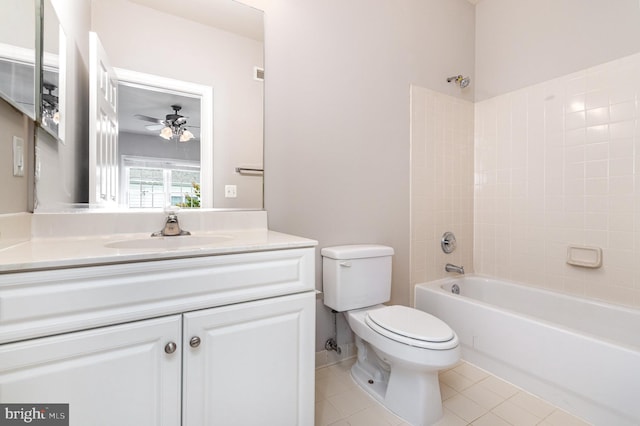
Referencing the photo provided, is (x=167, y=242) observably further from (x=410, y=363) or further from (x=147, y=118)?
(x=410, y=363)

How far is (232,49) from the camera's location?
153 cm

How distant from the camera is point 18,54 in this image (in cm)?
93

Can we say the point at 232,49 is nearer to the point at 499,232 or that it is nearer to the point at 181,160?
the point at 181,160

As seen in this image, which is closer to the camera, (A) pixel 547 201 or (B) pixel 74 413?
(B) pixel 74 413

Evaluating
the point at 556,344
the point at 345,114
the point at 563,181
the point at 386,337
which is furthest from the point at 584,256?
the point at 345,114

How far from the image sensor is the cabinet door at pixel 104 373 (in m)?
0.70

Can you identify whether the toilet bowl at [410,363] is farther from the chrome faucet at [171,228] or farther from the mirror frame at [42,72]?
the mirror frame at [42,72]

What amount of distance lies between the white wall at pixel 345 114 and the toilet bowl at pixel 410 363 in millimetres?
384

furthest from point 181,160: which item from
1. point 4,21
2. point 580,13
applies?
point 580,13

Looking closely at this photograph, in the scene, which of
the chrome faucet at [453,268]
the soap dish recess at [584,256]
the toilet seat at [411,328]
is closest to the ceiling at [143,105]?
the toilet seat at [411,328]

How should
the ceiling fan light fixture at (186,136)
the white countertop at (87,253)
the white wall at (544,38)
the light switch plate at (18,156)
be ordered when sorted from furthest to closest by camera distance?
the white wall at (544,38) < the ceiling fan light fixture at (186,136) < the light switch plate at (18,156) < the white countertop at (87,253)

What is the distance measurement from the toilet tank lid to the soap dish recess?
121 cm

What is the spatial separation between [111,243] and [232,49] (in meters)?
1.10

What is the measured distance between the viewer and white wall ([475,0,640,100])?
1754 mm
